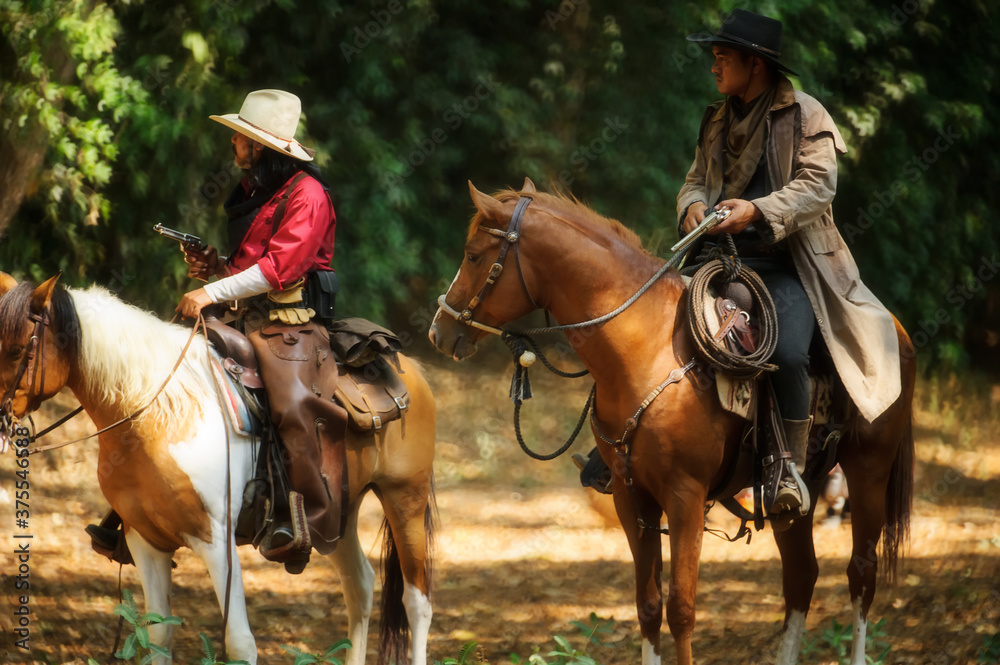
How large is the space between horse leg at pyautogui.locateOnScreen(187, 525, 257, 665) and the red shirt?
1.03m

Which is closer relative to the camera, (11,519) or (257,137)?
(257,137)

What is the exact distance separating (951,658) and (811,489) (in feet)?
5.44

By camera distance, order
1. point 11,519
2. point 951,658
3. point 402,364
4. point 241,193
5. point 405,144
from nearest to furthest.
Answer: point 241,193 < point 402,364 < point 951,658 < point 11,519 < point 405,144

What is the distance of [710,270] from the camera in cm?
389

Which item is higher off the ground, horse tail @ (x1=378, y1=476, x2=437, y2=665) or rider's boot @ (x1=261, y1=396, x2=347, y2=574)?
rider's boot @ (x1=261, y1=396, x2=347, y2=574)

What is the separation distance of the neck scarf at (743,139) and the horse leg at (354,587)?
7.27 feet

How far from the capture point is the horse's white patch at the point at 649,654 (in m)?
4.01

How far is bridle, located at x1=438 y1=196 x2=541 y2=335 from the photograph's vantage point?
12.0 ft

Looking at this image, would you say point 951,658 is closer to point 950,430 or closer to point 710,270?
point 710,270

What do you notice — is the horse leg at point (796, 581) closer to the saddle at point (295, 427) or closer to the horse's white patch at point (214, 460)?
the saddle at point (295, 427)

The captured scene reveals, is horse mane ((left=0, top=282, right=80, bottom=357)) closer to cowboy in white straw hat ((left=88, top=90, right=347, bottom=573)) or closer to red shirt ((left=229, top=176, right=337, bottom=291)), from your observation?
cowboy in white straw hat ((left=88, top=90, right=347, bottom=573))

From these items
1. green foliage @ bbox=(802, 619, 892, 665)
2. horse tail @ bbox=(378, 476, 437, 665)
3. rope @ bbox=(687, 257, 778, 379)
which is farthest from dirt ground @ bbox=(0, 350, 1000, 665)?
rope @ bbox=(687, 257, 778, 379)

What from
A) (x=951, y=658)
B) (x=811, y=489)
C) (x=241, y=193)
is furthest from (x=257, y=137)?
(x=951, y=658)

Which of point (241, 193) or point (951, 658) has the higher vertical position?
point (241, 193)
